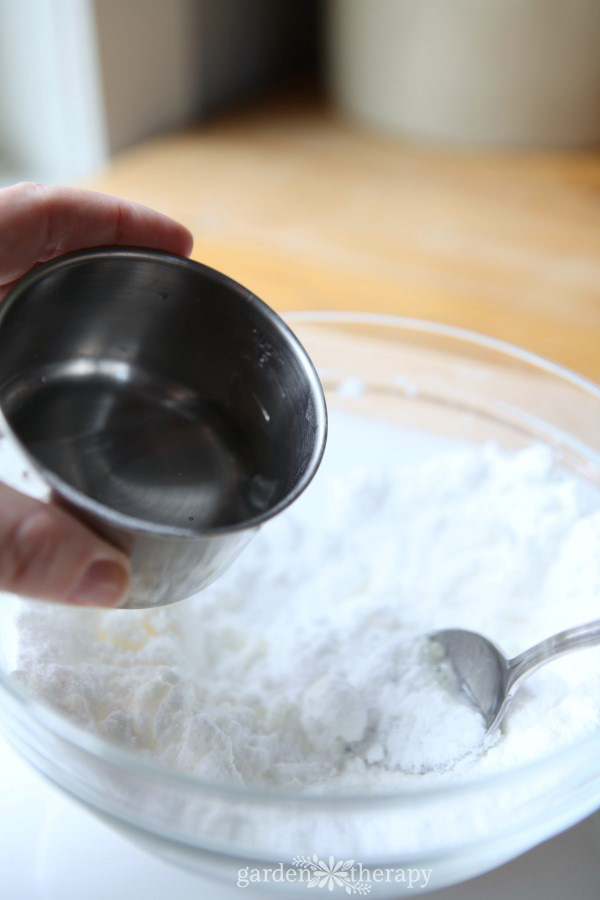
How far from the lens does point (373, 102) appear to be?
1.35m

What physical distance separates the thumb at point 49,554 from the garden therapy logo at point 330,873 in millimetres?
146

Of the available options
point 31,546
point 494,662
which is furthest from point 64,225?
point 494,662

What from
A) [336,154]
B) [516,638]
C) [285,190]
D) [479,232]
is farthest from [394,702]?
[336,154]

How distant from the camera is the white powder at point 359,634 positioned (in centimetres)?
49

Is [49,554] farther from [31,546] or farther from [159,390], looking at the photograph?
[159,390]

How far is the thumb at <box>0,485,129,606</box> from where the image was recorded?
0.39 metres

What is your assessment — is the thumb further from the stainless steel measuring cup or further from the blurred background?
the blurred background

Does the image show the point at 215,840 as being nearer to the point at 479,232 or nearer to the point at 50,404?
the point at 50,404

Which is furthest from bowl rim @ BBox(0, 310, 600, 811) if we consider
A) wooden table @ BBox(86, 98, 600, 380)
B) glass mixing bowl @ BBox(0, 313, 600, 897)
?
wooden table @ BBox(86, 98, 600, 380)

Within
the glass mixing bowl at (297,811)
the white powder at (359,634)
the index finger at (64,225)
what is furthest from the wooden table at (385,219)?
the glass mixing bowl at (297,811)

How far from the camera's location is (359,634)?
0.58m

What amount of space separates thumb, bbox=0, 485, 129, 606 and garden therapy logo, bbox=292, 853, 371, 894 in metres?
0.15

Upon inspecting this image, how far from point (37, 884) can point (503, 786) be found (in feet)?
0.78

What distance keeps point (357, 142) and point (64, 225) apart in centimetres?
87
